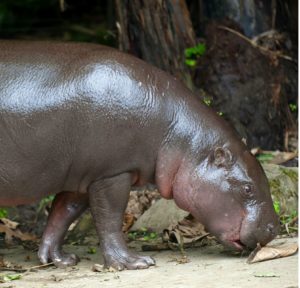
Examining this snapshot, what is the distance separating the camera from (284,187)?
847cm

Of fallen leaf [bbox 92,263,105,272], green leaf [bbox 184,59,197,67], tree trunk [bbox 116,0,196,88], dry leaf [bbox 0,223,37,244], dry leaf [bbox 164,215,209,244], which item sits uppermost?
tree trunk [bbox 116,0,196,88]

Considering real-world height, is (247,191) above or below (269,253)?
above

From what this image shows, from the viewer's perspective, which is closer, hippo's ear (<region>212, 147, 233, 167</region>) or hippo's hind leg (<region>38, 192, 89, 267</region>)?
hippo's ear (<region>212, 147, 233, 167</region>)

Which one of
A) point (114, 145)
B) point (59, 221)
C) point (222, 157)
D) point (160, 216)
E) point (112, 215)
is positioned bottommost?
point (160, 216)

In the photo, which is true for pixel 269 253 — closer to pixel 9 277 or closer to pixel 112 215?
pixel 112 215

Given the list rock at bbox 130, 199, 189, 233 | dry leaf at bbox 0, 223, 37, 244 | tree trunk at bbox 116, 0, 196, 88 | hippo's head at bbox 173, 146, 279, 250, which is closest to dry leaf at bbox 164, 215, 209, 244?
rock at bbox 130, 199, 189, 233

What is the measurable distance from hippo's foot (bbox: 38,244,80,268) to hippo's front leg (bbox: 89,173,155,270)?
38 cm

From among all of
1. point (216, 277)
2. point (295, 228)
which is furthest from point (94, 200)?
point (295, 228)

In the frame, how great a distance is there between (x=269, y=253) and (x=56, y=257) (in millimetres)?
1641

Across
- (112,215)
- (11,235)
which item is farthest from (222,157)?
(11,235)

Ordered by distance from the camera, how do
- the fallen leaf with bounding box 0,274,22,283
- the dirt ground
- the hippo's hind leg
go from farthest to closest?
the hippo's hind leg < the fallen leaf with bounding box 0,274,22,283 < the dirt ground

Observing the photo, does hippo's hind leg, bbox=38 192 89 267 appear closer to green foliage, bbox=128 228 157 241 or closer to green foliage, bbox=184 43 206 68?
green foliage, bbox=128 228 157 241

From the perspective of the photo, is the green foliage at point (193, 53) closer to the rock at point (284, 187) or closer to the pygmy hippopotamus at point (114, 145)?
the rock at point (284, 187)

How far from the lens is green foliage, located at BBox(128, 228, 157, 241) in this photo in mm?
8109
